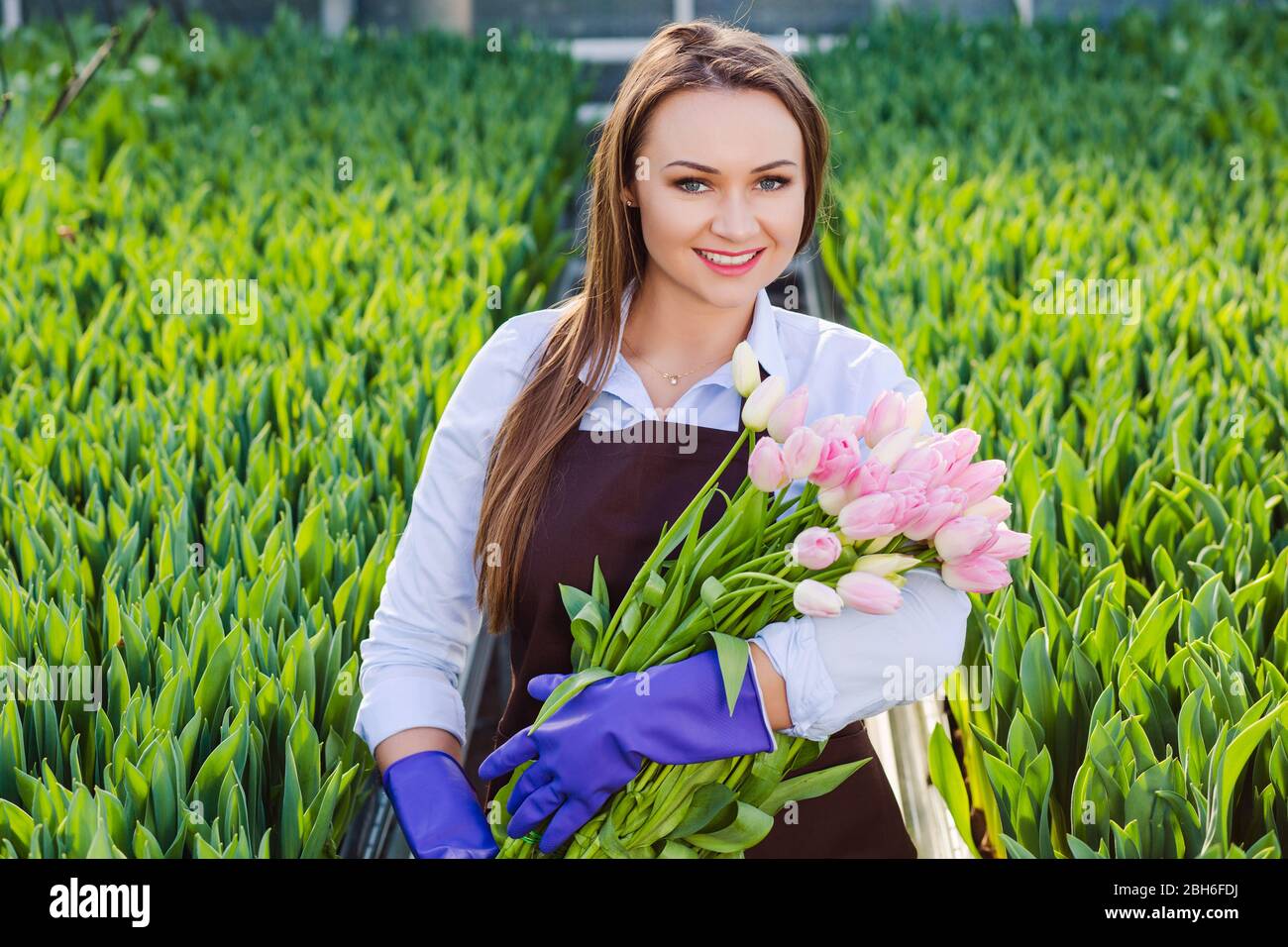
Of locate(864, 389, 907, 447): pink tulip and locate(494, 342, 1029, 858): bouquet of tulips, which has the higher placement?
locate(864, 389, 907, 447): pink tulip

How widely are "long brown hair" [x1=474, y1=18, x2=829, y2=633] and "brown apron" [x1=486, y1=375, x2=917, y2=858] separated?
0.10 feet

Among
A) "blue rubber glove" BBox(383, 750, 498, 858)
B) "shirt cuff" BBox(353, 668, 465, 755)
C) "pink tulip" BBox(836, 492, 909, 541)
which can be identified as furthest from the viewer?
"shirt cuff" BBox(353, 668, 465, 755)

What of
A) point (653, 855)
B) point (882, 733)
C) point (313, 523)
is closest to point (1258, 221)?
point (882, 733)

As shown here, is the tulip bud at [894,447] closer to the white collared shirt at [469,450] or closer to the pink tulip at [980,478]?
the pink tulip at [980,478]

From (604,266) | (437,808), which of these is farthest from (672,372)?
(437,808)

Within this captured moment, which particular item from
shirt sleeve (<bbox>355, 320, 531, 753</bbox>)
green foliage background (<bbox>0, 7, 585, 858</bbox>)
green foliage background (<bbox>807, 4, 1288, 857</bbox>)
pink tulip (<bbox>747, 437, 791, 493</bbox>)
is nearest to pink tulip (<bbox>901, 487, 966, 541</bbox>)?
pink tulip (<bbox>747, 437, 791, 493</bbox>)

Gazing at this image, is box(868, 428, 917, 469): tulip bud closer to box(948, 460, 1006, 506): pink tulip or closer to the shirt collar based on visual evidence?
box(948, 460, 1006, 506): pink tulip

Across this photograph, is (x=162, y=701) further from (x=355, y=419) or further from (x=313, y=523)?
(x=355, y=419)

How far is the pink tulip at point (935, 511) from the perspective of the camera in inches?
46.8

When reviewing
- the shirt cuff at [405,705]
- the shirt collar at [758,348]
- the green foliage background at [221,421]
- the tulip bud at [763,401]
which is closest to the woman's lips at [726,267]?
the shirt collar at [758,348]

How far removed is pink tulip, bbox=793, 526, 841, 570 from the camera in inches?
47.0

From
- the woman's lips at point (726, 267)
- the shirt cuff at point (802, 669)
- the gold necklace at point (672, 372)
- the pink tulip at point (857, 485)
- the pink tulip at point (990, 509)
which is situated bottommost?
the shirt cuff at point (802, 669)

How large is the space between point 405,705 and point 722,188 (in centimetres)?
71

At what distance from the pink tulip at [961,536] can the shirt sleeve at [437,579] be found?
62 centimetres
